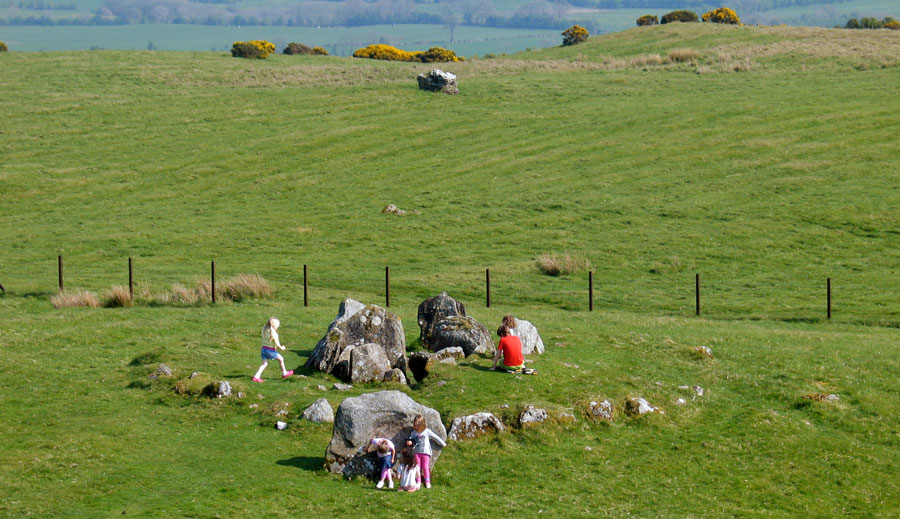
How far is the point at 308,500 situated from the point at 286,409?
4.87m

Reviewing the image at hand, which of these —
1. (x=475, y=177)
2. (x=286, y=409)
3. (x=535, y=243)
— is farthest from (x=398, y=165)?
(x=286, y=409)

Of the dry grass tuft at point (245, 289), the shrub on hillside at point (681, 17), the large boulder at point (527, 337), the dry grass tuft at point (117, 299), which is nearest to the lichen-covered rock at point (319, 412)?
the large boulder at point (527, 337)

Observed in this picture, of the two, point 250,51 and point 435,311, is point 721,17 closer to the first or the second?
point 250,51

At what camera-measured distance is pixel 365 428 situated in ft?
67.7

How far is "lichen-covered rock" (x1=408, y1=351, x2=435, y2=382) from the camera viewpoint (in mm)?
26156

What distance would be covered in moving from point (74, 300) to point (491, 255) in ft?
73.0

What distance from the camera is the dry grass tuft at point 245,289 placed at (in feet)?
134

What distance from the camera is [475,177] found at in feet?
226

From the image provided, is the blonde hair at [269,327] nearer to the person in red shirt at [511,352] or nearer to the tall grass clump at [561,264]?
the person in red shirt at [511,352]

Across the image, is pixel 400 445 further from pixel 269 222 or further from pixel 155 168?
pixel 155 168

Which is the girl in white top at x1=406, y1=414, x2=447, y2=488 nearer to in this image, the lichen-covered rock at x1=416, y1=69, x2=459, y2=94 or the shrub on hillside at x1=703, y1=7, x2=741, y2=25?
the lichen-covered rock at x1=416, y1=69, x2=459, y2=94

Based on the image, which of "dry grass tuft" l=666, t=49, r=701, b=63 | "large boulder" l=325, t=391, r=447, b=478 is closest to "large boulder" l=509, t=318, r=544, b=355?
"large boulder" l=325, t=391, r=447, b=478

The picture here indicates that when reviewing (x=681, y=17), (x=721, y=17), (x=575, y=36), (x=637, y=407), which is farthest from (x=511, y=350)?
(x=721, y=17)

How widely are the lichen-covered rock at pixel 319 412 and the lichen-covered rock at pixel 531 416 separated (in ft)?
15.4
